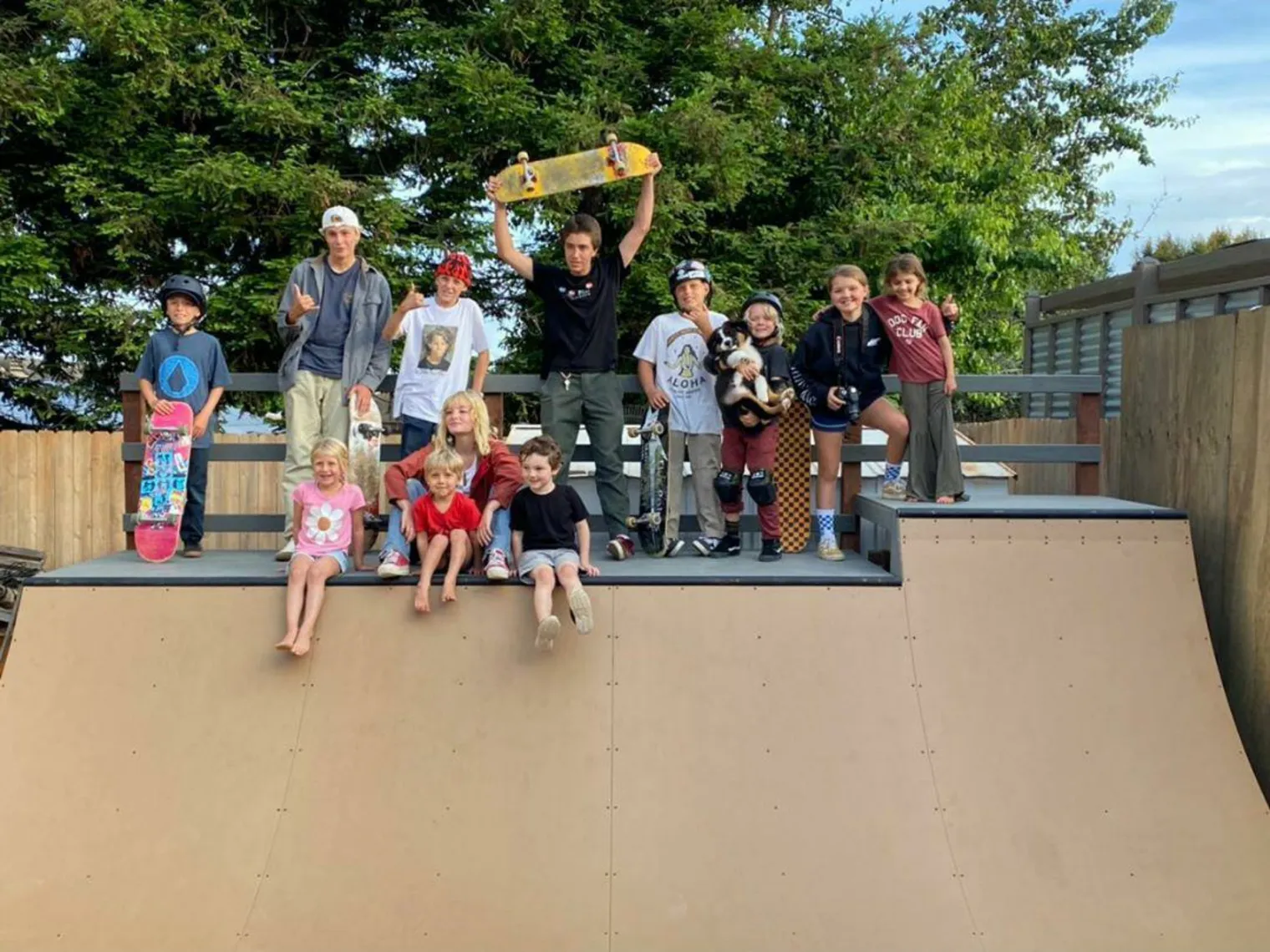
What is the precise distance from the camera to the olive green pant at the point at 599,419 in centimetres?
560

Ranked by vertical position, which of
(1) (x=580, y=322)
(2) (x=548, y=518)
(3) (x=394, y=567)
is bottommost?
(3) (x=394, y=567)

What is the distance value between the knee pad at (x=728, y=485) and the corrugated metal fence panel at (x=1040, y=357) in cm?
→ 821

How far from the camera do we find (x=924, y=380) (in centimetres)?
552

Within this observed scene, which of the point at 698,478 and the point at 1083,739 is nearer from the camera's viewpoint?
the point at 1083,739

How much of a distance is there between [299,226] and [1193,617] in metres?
10.00

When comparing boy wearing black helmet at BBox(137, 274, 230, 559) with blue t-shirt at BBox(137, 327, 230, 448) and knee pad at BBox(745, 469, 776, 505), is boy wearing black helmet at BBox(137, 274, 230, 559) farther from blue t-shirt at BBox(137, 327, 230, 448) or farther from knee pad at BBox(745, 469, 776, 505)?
knee pad at BBox(745, 469, 776, 505)

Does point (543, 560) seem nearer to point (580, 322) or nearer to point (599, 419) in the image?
point (599, 419)

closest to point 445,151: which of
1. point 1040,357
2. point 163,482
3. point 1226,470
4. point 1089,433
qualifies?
point 1040,357

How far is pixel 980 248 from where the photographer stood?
1408 cm

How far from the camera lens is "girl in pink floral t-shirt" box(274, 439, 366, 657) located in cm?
475

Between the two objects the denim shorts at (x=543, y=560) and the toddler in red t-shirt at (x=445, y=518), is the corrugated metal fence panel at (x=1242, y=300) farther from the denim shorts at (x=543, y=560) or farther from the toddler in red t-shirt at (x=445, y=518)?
the toddler in red t-shirt at (x=445, y=518)

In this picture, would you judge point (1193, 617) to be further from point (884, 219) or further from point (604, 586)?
point (884, 219)

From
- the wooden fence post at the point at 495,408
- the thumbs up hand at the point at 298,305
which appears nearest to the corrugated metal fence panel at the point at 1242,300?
the wooden fence post at the point at 495,408

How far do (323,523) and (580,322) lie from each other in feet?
5.64
